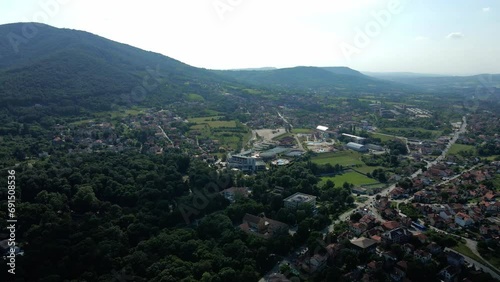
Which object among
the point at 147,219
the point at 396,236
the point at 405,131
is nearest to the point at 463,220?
the point at 396,236

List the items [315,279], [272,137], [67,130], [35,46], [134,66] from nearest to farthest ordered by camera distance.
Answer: [315,279]
[67,130]
[272,137]
[35,46]
[134,66]

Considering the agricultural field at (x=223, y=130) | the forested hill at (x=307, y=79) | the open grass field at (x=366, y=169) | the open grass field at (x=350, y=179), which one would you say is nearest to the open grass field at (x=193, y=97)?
the agricultural field at (x=223, y=130)

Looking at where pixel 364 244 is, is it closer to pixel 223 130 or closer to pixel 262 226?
pixel 262 226

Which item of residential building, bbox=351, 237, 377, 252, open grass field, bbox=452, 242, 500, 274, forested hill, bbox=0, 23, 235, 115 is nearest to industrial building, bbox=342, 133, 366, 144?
open grass field, bbox=452, 242, 500, 274

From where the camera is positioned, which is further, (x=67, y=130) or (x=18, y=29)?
(x=18, y=29)

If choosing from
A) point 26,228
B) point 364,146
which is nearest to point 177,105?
point 364,146

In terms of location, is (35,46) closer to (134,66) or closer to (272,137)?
(134,66)
